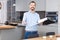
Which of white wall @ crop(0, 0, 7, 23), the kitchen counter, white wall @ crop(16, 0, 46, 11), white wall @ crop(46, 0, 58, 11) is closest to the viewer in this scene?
the kitchen counter

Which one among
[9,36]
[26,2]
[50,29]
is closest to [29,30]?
[9,36]

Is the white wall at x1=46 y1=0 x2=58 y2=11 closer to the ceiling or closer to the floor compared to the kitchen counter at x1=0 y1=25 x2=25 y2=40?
closer to the ceiling

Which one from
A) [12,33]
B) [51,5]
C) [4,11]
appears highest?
[51,5]

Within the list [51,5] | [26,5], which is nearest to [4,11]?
[26,5]

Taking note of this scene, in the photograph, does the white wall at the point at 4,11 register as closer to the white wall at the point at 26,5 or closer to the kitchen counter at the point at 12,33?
the white wall at the point at 26,5

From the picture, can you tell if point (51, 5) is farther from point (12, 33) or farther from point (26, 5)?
point (12, 33)

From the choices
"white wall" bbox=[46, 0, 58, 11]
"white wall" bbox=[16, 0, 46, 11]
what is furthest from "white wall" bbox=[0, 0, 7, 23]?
"white wall" bbox=[46, 0, 58, 11]

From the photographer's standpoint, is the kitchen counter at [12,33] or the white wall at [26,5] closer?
the kitchen counter at [12,33]

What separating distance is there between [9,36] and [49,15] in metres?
1.69

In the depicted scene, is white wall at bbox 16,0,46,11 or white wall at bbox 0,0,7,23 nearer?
white wall at bbox 16,0,46,11

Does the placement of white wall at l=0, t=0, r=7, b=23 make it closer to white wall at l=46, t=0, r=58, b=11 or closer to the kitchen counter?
the kitchen counter

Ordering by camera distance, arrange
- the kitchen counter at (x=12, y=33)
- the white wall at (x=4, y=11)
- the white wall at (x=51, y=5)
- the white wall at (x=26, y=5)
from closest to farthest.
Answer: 1. the kitchen counter at (x=12, y=33)
2. the white wall at (x=51, y=5)
3. the white wall at (x=26, y=5)
4. the white wall at (x=4, y=11)

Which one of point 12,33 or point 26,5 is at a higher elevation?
point 26,5

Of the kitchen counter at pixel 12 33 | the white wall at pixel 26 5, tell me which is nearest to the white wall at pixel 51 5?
the white wall at pixel 26 5
